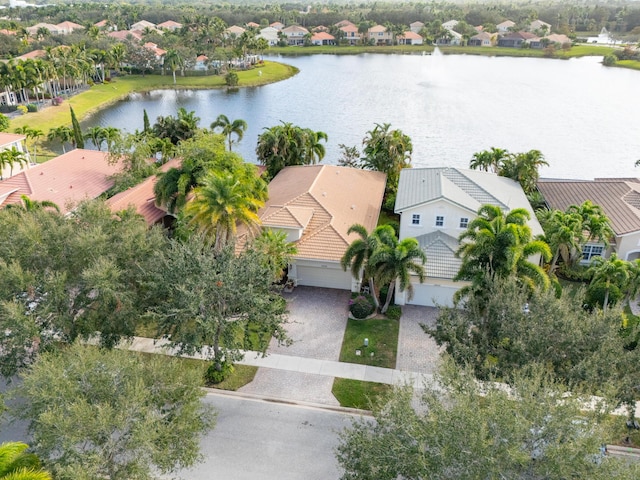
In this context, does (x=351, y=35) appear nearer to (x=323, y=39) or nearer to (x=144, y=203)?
(x=323, y=39)

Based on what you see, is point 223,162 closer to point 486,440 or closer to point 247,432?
point 247,432

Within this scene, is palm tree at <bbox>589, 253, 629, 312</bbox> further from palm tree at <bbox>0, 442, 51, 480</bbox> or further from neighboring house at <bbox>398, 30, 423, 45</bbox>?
neighboring house at <bbox>398, 30, 423, 45</bbox>

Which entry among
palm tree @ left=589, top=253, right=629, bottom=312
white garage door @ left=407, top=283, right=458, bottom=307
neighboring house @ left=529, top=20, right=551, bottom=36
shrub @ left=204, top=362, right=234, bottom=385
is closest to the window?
palm tree @ left=589, top=253, right=629, bottom=312

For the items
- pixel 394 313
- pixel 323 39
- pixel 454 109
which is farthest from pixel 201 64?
pixel 394 313

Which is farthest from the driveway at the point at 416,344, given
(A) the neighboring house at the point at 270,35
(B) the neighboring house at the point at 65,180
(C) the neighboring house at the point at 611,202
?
(A) the neighboring house at the point at 270,35

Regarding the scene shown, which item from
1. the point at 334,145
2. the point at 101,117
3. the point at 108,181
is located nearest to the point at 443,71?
the point at 334,145
